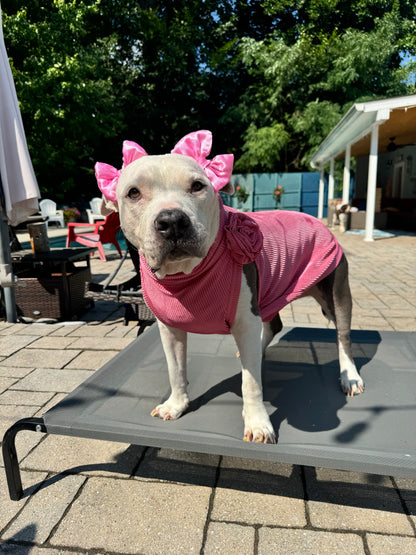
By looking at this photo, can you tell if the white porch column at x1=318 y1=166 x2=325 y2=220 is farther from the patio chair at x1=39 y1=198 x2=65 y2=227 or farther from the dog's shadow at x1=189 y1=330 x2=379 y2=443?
the dog's shadow at x1=189 y1=330 x2=379 y2=443

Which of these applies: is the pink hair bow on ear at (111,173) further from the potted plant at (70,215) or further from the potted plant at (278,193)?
the potted plant at (278,193)

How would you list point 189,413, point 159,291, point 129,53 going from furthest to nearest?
point 129,53 < point 189,413 < point 159,291

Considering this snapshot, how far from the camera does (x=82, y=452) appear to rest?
2.27 m

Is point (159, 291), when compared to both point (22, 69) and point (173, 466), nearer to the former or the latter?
point (173, 466)

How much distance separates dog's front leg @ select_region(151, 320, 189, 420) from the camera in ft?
6.89

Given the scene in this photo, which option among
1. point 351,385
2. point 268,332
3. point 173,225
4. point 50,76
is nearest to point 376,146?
point 268,332

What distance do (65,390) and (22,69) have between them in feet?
45.6

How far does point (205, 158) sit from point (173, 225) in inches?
20.8

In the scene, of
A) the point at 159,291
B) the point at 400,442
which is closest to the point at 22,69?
the point at 159,291

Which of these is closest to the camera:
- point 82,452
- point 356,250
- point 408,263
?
point 82,452

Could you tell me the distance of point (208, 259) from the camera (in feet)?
5.88

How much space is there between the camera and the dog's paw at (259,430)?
1822 millimetres

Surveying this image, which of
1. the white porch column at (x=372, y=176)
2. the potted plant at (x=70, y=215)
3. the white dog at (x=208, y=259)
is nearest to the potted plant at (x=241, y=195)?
the potted plant at (x=70, y=215)

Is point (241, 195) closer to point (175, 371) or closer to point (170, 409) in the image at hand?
point (175, 371)
